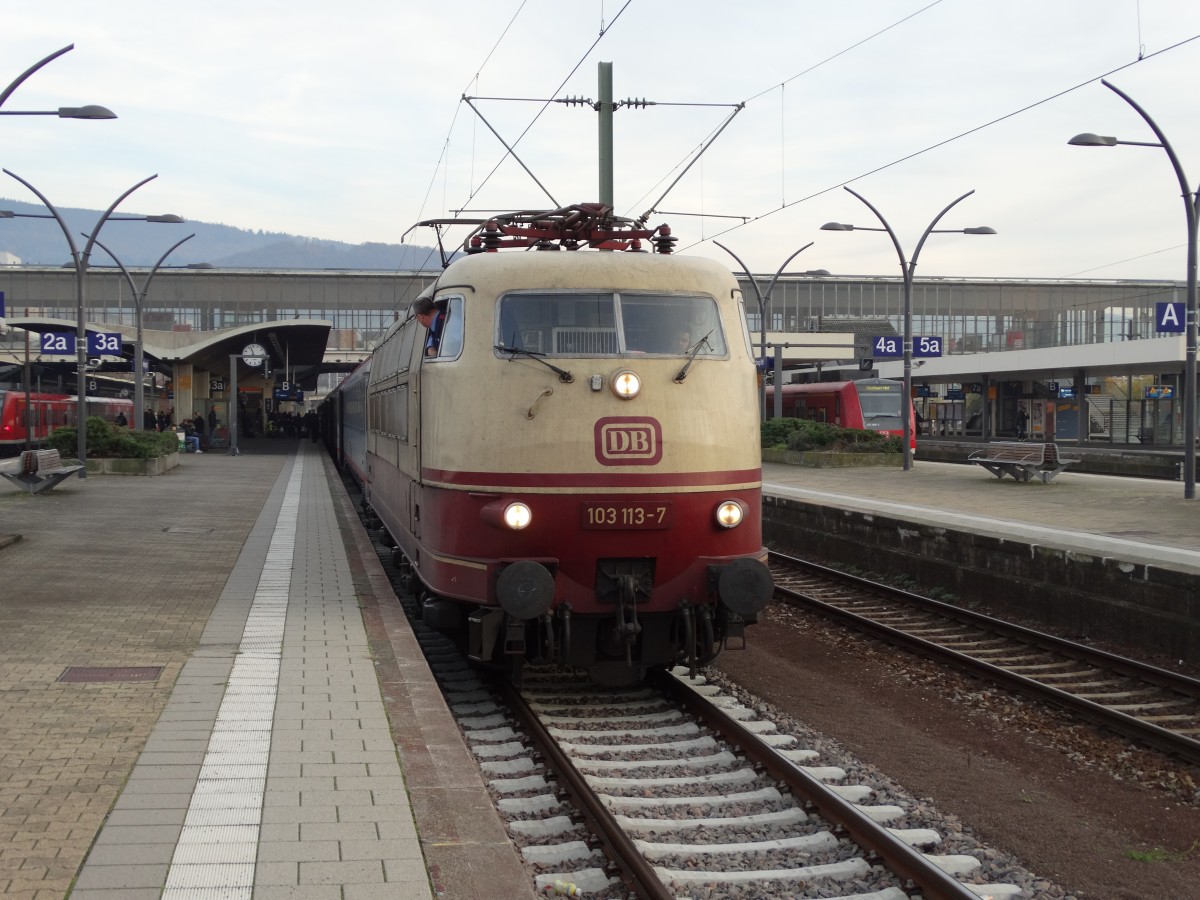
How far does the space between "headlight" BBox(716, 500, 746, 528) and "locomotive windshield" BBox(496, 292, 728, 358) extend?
44.3 inches

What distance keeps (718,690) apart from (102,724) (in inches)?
175

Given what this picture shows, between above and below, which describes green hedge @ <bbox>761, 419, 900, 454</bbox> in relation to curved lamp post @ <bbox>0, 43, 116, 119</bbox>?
below

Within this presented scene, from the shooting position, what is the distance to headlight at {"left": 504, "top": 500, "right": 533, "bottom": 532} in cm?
814

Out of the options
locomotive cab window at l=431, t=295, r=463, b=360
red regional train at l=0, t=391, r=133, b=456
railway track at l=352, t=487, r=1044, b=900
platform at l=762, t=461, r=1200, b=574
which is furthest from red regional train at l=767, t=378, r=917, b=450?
railway track at l=352, t=487, r=1044, b=900

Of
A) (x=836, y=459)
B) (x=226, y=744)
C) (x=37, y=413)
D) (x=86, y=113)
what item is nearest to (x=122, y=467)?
(x=86, y=113)

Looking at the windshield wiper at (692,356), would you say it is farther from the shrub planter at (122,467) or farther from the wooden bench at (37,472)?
the shrub planter at (122,467)

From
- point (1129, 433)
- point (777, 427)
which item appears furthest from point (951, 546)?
point (1129, 433)

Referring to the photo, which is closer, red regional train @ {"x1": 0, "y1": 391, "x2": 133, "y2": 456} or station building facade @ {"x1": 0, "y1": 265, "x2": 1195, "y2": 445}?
red regional train @ {"x1": 0, "y1": 391, "x2": 133, "y2": 456}

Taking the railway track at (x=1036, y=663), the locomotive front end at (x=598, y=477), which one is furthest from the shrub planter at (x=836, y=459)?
the locomotive front end at (x=598, y=477)

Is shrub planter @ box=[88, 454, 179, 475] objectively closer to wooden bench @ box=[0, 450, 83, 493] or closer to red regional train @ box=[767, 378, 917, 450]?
wooden bench @ box=[0, 450, 83, 493]

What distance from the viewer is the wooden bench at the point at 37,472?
70.5ft

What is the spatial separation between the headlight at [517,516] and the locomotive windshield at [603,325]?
1.14 metres

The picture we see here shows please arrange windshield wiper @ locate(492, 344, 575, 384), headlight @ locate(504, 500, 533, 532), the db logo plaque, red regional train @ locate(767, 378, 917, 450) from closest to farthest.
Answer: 1. headlight @ locate(504, 500, 533, 532)
2. the db logo plaque
3. windshield wiper @ locate(492, 344, 575, 384)
4. red regional train @ locate(767, 378, 917, 450)

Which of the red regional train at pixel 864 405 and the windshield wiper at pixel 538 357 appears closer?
the windshield wiper at pixel 538 357
